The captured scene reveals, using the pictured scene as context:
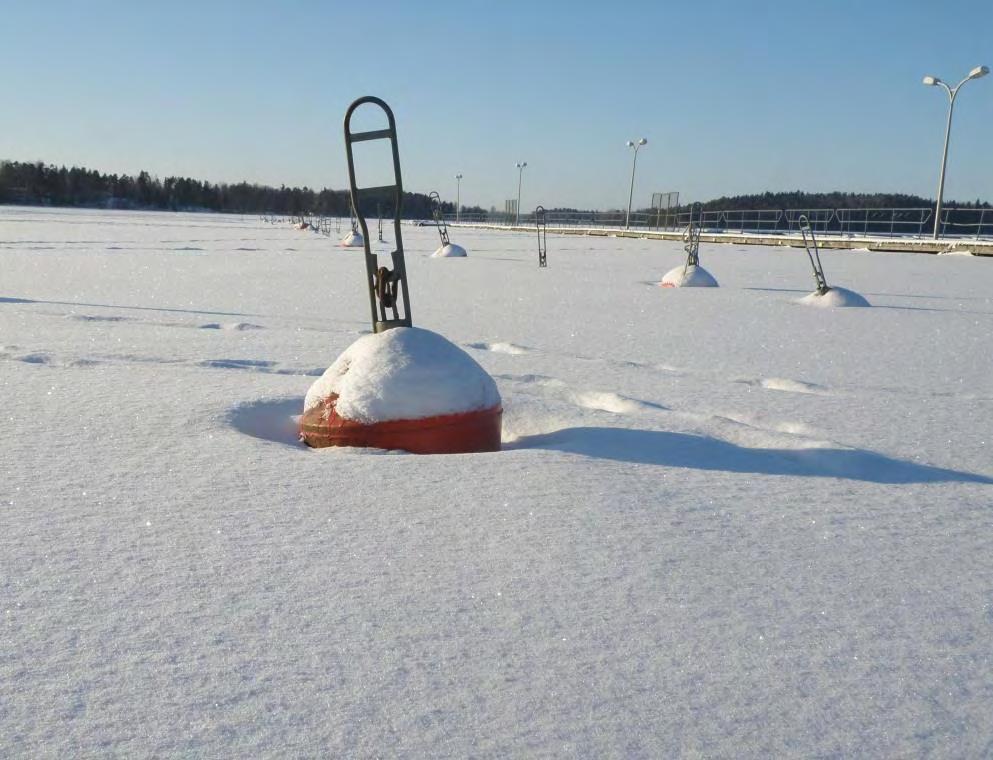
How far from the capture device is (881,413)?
15.1 feet

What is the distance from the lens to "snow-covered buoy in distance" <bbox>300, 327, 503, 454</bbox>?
3.50 m

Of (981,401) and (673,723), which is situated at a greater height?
(673,723)

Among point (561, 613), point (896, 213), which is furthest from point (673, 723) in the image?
point (896, 213)

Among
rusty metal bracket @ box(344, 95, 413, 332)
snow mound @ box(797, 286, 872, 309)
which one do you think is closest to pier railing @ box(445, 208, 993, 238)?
snow mound @ box(797, 286, 872, 309)

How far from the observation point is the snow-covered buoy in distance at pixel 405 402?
11.5 ft

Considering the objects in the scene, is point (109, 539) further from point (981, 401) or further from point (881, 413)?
point (981, 401)

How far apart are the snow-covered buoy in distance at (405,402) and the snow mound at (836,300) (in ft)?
28.9

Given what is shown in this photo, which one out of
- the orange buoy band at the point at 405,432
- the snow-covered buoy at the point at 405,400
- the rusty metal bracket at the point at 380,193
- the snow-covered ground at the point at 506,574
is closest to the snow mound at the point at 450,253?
the snow-covered ground at the point at 506,574

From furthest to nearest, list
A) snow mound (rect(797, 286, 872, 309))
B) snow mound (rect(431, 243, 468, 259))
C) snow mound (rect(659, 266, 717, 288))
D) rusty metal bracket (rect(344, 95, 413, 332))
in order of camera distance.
A: 1. snow mound (rect(431, 243, 468, 259))
2. snow mound (rect(659, 266, 717, 288))
3. snow mound (rect(797, 286, 872, 309))
4. rusty metal bracket (rect(344, 95, 413, 332))

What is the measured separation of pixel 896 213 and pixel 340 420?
1630 inches

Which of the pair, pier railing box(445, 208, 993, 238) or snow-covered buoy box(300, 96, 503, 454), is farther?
pier railing box(445, 208, 993, 238)

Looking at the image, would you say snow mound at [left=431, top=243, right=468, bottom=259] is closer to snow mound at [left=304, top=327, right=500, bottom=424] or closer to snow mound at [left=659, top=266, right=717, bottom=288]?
snow mound at [left=659, top=266, right=717, bottom=288]

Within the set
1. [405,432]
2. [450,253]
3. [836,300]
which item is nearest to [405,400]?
[405,432]

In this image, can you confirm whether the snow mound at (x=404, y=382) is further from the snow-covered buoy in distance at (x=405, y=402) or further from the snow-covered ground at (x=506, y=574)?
the snow-covered ground at (x=506, y=574)
